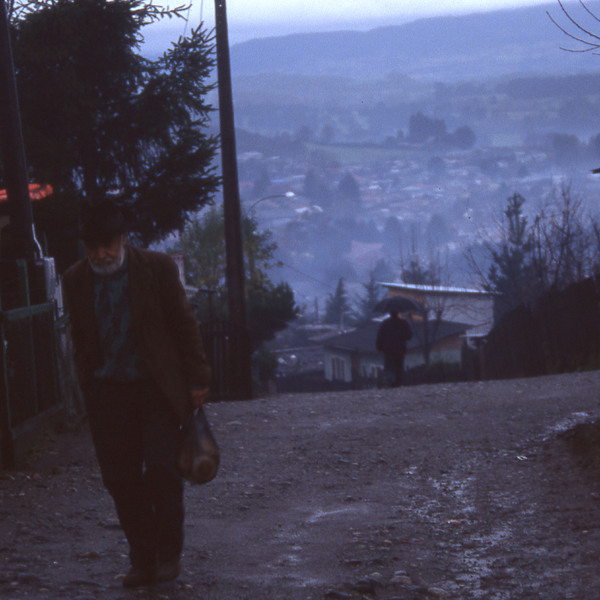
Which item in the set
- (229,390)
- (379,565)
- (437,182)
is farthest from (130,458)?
(437,182)

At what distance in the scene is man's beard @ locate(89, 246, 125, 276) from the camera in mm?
4719

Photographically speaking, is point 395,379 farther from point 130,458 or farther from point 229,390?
point 130,458

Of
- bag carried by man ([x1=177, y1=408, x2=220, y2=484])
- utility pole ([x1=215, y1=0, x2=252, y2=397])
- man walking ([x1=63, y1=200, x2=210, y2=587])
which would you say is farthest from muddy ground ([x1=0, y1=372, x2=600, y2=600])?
utility pole ([x1=215, y1=0, x2=252, y2=397])

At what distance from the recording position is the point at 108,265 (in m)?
4.72

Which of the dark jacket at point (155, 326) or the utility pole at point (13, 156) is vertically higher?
the utility pole at point (13, 156)

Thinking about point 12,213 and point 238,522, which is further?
point 12,213

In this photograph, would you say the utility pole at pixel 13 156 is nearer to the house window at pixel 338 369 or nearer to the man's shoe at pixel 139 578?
the man's shoe at pixel 139 578

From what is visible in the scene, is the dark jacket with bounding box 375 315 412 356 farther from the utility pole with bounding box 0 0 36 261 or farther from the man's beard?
the man's beard

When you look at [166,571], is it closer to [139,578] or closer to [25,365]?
[139,578]

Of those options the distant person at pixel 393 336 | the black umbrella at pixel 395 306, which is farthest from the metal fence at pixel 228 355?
the distant person at pixel 393 336

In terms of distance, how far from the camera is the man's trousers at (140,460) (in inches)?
185

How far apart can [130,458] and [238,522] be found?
2.15 meters

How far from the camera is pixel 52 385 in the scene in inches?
393

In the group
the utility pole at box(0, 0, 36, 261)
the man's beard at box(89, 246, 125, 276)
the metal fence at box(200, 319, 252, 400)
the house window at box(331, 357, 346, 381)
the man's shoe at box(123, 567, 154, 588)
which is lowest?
the house window at box(331, 357, 346, 381)
